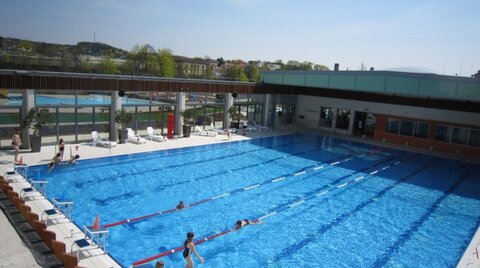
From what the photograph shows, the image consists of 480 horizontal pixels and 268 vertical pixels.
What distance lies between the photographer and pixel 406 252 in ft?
33.1

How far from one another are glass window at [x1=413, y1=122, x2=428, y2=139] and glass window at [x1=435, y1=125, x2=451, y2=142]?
72 centimetres

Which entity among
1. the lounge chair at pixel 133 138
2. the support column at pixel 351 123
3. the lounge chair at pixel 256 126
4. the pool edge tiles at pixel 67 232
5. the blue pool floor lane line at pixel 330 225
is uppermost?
the support column at pixel 351 123

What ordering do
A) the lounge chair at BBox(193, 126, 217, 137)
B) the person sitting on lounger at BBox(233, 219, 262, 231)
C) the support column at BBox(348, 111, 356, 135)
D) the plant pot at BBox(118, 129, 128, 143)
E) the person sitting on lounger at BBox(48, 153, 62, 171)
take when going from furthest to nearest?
the support column at BBox(348, 111, 356, 135) < the lounge chair at BBox(193, 126, 217, 137) < the plant pot at BBox(118, 129, 128, 143) < the person sitting on lounger at BBox(48, 153, 62, 171) < the person sitting on lounger at BBox(233, 219, 262, 231)

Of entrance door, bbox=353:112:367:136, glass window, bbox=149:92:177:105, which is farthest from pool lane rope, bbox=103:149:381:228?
glass window, bbox=149:92:177:105

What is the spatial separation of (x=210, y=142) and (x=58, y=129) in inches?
332

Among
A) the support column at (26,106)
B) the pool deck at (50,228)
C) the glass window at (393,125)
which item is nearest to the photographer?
the pool deck at (50,228)

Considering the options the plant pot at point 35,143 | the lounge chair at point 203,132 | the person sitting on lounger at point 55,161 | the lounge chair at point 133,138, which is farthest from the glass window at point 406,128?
the plant pot at point 35,143

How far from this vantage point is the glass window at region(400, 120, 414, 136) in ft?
89.4

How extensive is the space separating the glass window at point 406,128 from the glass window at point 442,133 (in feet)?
5.64

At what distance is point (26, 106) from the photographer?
55.2 feet

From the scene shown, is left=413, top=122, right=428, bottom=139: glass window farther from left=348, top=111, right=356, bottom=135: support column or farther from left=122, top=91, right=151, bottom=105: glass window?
left=122, top=91, right=151, bottom=105: glass window

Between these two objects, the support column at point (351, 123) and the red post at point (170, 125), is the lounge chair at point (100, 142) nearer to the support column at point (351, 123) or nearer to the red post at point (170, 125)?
the red post at point (170, 125)

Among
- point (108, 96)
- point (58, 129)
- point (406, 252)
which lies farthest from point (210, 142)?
point (406, 252)

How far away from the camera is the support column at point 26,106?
54.7 feet
